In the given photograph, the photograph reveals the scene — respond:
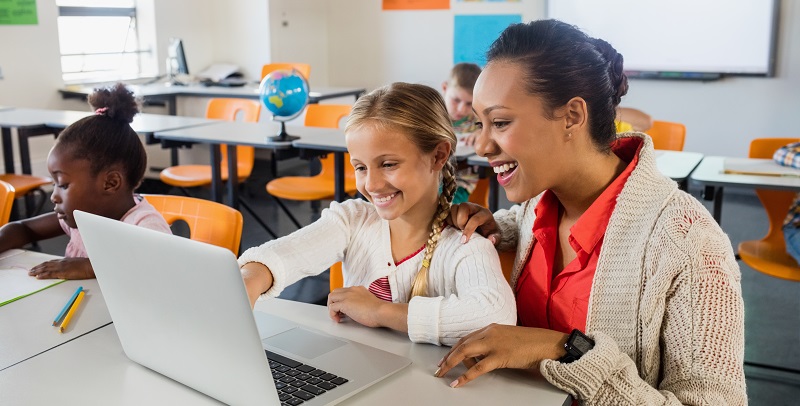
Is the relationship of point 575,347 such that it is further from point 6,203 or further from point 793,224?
point 793,224

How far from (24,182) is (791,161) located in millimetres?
3589

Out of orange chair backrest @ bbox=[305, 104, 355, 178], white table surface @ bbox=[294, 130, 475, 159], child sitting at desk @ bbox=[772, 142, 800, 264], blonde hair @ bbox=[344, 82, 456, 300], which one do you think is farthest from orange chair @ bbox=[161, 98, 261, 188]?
blonde hair @ bbox=[344, 82, 456, 300]

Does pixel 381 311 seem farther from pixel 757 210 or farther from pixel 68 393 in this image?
pixel 757 210

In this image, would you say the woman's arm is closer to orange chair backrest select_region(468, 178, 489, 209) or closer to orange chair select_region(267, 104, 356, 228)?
orange chair backrest select_region(468, 178, 489, 209)

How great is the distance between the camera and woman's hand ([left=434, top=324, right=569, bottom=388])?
1.00 metres

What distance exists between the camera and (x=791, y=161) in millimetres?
2830

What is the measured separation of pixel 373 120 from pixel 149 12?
17.9 ft

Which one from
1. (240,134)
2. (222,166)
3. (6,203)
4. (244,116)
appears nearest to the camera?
(6,203)

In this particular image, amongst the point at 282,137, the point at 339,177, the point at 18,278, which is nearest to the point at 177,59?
the point at 282,137

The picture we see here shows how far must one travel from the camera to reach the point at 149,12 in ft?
20.4

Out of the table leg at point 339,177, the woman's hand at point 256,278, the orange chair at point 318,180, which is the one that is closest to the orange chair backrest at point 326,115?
the orange chair at point 318,180

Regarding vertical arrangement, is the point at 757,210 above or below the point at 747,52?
below

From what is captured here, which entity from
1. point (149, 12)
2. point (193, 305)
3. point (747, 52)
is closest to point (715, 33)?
point (747, 52)

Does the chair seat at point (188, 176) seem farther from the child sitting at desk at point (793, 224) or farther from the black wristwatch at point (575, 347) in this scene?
the black wristwatch at point (575, 347)
